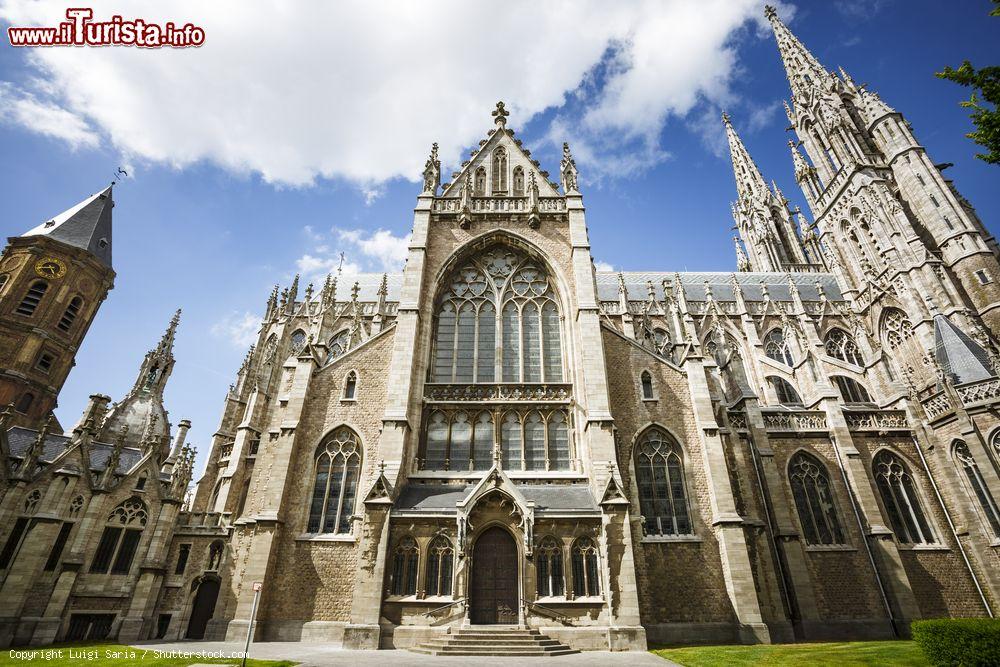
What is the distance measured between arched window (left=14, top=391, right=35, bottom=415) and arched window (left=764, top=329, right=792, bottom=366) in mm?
48841

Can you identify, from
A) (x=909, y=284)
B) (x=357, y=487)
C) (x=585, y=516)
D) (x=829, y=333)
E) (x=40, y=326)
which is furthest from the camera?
(x=829, y=333)

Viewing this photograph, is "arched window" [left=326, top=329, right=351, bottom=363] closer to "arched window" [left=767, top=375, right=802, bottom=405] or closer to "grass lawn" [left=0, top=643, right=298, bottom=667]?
"grass lawn" [left=0, top=643, right=298, bottom=667]

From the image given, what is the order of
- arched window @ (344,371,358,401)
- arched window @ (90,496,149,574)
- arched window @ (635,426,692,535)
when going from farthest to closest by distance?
arched window @ (90,496,149,574), arched window @ (344,371,358,401), arched window @ (635,426,692,535)

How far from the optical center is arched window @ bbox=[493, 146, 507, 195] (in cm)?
2436

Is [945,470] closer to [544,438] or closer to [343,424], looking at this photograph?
[544,438]

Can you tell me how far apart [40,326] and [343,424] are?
27.8 meters

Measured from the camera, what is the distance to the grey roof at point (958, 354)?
69.4ft

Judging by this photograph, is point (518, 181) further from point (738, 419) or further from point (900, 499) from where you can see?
point (900, 499)

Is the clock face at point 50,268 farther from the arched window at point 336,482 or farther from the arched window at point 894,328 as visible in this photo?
the arched window at point 894,328

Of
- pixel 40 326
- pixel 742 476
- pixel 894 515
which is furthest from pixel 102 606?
pixel 894 515

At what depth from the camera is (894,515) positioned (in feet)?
67.3

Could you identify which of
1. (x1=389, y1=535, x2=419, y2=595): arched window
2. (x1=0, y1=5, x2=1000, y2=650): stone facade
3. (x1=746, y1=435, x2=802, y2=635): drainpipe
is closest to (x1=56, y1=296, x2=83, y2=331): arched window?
(x1=0, y1=5, x2=1000, y2=650): stone facade

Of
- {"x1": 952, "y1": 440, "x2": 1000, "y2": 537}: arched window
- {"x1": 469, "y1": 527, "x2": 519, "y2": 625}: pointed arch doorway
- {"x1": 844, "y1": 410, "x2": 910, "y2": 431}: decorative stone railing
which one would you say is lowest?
{"x1": 469, "y1": 527, "x2": 519, "y2": 625}: pointed arch doorway

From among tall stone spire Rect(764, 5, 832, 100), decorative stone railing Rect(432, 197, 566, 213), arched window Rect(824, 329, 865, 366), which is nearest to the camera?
decorative stone railing Rect(432, 197, 566, 213)
